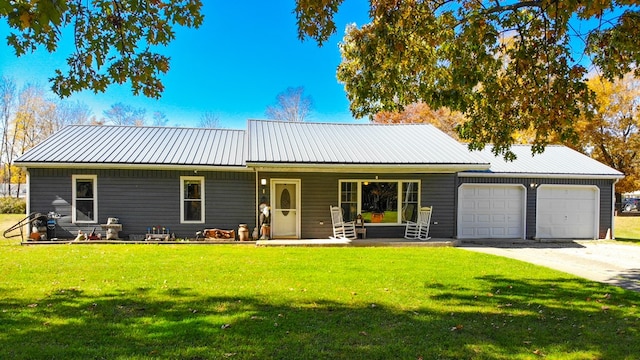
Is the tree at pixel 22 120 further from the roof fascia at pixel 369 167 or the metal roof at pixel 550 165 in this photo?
the metal roof at pixel 550 165

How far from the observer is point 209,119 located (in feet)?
129

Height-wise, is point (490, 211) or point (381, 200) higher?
point (381, 200)

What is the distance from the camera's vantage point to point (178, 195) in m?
13.5

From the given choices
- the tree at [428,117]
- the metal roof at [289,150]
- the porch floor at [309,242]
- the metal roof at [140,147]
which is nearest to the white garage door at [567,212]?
the metal roof at [289,150]

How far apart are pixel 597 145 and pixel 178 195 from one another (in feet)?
108

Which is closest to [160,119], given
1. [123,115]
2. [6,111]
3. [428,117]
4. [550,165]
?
[123,115]

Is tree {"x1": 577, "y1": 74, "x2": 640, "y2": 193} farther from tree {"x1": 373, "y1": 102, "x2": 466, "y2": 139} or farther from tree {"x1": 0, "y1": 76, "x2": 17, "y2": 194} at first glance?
tree {"x1": 0, "y1": 76, "x2": 17, "y2": 194}

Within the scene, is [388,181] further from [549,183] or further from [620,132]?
[620,132]

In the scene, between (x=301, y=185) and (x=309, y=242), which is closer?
(x=309, y=242)

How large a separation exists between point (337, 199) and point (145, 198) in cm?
660

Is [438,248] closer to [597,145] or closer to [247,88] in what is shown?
[247,88]

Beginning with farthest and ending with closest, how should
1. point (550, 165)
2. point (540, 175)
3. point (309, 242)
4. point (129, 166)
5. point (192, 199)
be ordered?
point (550, 165)
point (540, 175)
point (192, 199)
point (129, 166)
point (309, 242)

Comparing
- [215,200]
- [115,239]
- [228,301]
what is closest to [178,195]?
[215,200]

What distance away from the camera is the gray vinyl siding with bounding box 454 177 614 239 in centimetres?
1490
